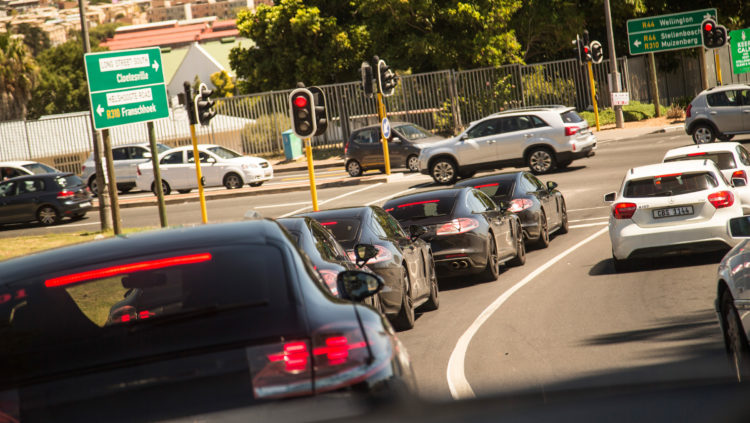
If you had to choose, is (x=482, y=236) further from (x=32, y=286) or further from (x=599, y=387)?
(x=599, y=387)

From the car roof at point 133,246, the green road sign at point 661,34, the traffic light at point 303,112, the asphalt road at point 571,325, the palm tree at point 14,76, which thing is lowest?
the asphalt road at point 571,325

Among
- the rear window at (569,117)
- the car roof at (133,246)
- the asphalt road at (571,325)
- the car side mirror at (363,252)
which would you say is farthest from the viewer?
the rear window at (569,117)

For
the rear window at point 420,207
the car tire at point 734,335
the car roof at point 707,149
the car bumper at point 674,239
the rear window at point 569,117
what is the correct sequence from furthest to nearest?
the rear window at point 569,117, the car roof at point 707,149, the rear window at point 420,207, the car bumper at point 674,239, the car tire at point 734,335

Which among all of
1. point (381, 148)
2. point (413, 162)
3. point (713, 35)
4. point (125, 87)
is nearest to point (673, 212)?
point (125, 87)

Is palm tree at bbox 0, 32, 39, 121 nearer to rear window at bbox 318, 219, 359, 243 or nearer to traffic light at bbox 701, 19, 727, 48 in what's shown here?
traffic light at bbox 701, 19, 727, 48

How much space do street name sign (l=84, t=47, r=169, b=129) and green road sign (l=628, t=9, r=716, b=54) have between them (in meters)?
26.7

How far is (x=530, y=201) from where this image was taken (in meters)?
17.0

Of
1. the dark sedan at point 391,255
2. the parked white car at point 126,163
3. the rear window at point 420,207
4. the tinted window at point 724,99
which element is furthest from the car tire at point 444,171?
the dark sedan at point 391,255

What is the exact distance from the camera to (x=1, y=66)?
6900cm

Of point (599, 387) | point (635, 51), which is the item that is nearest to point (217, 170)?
point (635, 51)

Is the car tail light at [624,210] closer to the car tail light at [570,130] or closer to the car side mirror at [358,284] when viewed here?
the car side mirror at [358,284]

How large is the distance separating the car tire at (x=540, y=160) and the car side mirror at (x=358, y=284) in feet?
78.4

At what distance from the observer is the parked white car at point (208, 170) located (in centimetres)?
3388

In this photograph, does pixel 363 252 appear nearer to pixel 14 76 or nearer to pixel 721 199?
pixel 721 199
